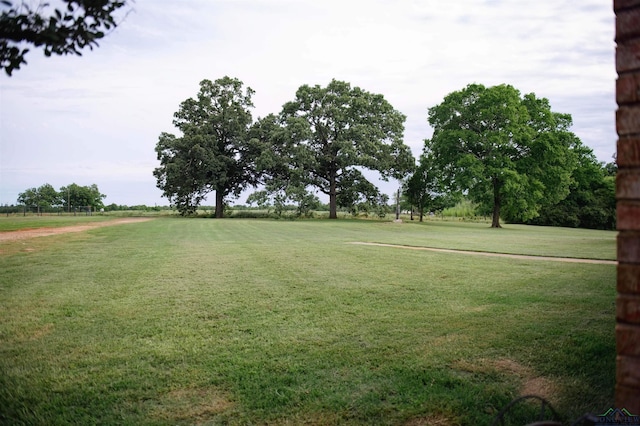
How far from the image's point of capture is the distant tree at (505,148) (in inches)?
1230

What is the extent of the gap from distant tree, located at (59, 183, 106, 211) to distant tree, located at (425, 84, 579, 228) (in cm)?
7626

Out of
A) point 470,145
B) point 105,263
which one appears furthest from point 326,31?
point 470,145

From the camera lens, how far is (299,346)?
4.62 metres

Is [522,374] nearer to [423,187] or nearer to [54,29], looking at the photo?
[54,29]

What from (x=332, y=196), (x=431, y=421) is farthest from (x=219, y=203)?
(x=431, y=421)

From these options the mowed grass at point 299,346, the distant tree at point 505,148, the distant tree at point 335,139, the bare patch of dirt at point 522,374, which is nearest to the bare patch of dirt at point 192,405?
the mowed grass at point 299,346

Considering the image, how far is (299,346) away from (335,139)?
35.5 metres

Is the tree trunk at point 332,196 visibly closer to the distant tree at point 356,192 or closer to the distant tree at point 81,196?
the distant tree at point 356,192

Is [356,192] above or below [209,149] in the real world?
below

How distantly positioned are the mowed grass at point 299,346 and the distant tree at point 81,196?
87.7 m

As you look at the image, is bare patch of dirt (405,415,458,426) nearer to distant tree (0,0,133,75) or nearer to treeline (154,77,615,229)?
distant tree (0,0,133,75)

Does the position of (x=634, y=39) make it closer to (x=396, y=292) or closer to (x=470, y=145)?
(x=396, y=292)

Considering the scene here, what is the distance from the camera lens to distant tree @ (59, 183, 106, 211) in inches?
3369

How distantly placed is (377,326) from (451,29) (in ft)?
43.6
